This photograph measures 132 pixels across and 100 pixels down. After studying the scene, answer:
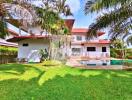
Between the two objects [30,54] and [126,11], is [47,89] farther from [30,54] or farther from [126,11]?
[30,54]

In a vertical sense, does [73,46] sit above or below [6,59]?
above

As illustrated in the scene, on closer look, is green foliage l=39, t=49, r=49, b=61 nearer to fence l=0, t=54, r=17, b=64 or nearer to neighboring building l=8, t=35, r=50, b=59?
neighboring building l=8, t=35, r=50, b=59

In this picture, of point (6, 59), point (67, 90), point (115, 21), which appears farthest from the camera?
point (6, 59)

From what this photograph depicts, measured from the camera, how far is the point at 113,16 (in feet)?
51.1

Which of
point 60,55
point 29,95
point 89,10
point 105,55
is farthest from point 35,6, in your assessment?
point 105,55

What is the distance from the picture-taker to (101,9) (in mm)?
13984

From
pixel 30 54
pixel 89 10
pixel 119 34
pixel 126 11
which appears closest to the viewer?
pixel 89 10

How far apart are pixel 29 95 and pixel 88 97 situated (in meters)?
2.43

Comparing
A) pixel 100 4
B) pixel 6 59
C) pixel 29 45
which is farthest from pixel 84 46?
pixel 100 4

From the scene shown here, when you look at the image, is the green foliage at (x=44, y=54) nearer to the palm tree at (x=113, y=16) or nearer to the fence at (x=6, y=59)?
the fence at (x=6, y=59)

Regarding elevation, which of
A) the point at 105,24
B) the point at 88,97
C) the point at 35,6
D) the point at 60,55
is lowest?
the point at 88,97

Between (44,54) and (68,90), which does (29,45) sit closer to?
(44,54)

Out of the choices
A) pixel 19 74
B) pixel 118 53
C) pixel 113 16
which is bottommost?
pixel 19 74

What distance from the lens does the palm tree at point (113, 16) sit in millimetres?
13711
